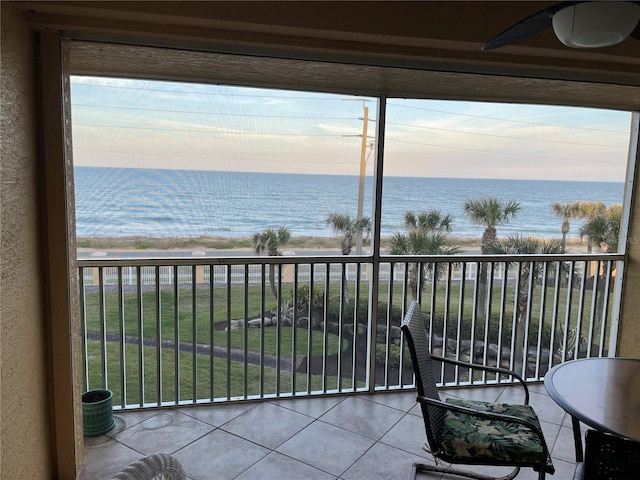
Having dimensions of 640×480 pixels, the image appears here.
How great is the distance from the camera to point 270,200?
10.1 ft

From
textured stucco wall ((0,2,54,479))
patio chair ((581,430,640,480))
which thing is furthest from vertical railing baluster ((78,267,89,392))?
patio chair ((581,430,640,480))

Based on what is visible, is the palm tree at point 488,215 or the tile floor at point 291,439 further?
the palm tree at point 488,215

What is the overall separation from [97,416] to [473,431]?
2135 millimetres

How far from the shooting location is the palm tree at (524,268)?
3482 millimetres

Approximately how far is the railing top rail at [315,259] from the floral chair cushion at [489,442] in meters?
1.31

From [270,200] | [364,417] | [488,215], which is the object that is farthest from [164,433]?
[488,215]

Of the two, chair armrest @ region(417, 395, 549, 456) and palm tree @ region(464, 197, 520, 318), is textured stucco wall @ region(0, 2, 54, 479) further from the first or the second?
palm tree @ region(464, 197, 520, 318)

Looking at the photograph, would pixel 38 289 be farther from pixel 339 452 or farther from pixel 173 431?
pixel 339 452

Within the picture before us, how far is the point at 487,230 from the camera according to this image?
11.4 feet

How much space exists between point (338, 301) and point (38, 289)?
213 cm

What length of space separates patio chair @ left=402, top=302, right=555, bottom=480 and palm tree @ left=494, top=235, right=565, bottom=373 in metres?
1.53

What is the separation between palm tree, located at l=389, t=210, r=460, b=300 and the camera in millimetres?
3305

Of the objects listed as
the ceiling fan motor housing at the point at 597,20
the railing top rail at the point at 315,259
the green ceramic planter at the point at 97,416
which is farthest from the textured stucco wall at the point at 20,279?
the ceiling fan motor housing at the point at 597,20

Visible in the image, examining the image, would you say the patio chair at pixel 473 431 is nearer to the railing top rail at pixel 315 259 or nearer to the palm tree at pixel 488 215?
the railing top rail at pixel 315 259
